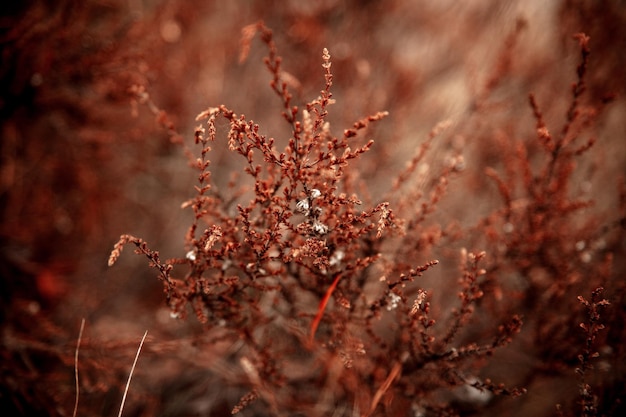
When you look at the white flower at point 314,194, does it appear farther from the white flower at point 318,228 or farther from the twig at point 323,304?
the twig at point 323,304

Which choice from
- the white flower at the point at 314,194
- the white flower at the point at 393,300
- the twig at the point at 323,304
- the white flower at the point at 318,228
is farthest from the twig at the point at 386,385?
the white flower at the point at 314,194

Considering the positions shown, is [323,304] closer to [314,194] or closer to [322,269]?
[322,269]

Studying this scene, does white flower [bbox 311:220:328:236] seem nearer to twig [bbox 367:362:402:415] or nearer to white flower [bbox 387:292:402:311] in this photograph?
white flower [bbox 387:292:402:311]

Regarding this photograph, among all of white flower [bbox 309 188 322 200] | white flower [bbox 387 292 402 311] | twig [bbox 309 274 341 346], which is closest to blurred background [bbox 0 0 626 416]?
twig [bbox 309 274 341 346]

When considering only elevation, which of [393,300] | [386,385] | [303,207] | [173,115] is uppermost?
[173,115]

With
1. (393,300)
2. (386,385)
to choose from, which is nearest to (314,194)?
(393,300)

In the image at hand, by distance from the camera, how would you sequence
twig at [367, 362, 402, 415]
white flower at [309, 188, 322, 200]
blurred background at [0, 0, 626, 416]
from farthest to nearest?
blurred background at [0, 0, 626, 416] < twig at [367, 362, 402, 415] < white flower at [309, 188, 322, 200]

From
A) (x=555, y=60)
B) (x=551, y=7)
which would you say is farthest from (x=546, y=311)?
(x=551, y=7)

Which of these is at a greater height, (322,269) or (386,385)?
(322,269)
